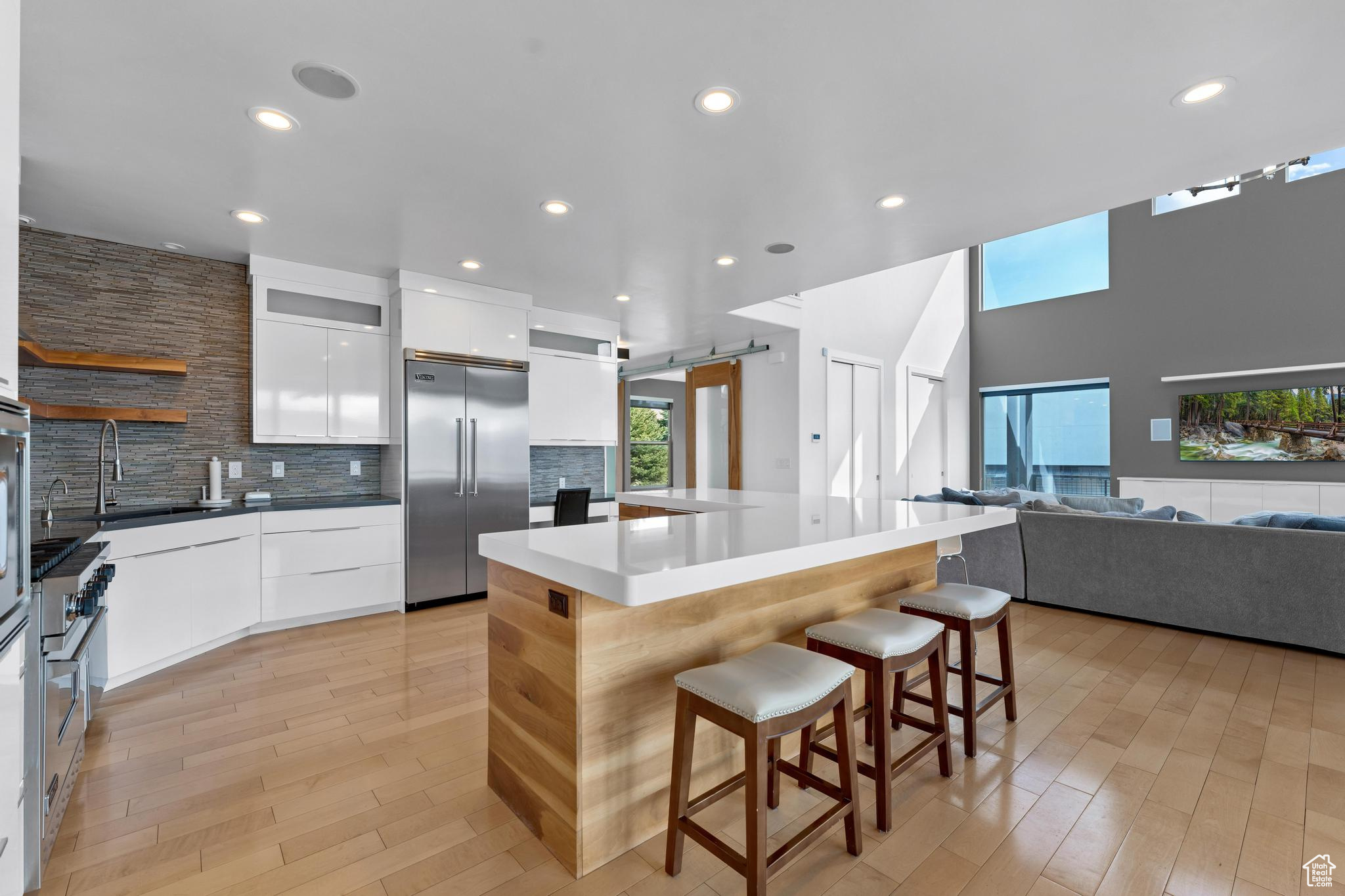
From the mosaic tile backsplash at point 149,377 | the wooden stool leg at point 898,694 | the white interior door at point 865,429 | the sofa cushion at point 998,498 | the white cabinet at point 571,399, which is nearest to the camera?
the wooden stool leg at point 898,694

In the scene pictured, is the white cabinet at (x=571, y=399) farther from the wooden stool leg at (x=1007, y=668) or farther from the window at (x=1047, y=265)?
the window at (x=1047, y=265)

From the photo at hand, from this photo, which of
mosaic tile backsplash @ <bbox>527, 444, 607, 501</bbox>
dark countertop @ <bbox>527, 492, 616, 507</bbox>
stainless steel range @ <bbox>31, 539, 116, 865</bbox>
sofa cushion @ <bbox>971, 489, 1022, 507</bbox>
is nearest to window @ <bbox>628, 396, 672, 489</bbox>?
mosaic tile backsplash @ <bbox>527, 444, 607, 501</bbox>

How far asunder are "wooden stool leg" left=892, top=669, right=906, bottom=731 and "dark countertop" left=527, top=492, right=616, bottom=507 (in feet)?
10.2

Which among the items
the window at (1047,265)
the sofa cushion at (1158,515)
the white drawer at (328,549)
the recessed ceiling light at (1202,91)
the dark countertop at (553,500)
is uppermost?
the window at (1047,265)

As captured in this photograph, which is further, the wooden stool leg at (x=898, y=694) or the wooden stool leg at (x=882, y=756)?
the wooden stool leg at (x=898, y=694)

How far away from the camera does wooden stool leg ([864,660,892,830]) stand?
1.74 meters

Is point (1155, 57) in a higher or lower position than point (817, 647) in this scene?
higher

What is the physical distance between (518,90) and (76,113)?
1.74 metres

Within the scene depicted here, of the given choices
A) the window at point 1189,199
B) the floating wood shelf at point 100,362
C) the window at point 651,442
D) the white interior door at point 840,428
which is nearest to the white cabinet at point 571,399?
the floating wood shelf at point 100,362

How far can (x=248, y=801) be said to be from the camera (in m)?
1.95

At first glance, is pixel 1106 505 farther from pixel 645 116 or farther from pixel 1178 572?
pixel 645 116

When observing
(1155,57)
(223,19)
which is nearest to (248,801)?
(223,19)

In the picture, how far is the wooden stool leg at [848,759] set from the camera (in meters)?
1.59

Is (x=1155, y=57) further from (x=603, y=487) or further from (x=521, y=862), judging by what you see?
(x=603, y=487)
